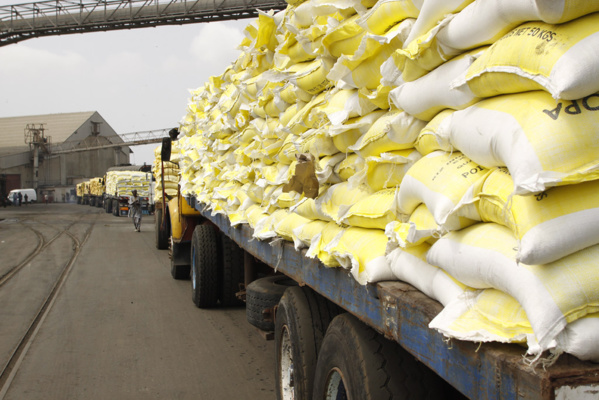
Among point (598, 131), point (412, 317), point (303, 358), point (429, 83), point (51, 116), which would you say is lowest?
point (303, 358)

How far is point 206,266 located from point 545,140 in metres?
6.32

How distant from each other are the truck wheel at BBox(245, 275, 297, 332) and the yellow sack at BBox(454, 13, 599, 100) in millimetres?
3039

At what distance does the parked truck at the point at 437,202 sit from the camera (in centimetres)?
141

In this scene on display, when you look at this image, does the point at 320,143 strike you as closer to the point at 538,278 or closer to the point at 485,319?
the point at 485,319

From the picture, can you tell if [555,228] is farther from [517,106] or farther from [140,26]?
[140,26]

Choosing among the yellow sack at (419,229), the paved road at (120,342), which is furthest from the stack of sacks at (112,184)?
the yellow sack at (419,229)

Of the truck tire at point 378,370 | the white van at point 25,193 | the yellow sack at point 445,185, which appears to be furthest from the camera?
the white van at point 25,193

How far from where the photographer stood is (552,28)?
61.4 inches

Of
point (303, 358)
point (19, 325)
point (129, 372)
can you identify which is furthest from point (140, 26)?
point (303, 358)

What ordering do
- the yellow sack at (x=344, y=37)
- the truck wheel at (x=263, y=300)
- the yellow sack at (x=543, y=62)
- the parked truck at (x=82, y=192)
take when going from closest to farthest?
the yellow sack at (x=543, y=62)
the yellow sack at (x=344, y=37)
the truck wheel at (x=263, y=300)
the parked truck at (x=82, y=192)

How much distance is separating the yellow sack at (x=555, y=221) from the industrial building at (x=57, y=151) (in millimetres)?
63131

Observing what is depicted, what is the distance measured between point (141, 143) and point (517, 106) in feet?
208

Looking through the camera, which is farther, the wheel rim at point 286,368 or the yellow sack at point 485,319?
the wheel rim at point 286,368

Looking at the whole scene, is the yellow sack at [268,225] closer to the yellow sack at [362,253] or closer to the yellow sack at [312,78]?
the yellow sack at [312,78]
